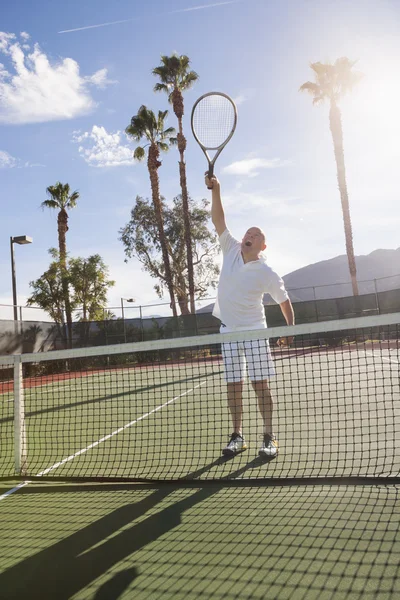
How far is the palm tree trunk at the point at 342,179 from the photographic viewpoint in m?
26.3

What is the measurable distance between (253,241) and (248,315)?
1.99 feet

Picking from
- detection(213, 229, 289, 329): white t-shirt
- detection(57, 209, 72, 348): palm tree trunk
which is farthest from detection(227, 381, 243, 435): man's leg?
detection(57, 209, 72, 348): palm tree trunk

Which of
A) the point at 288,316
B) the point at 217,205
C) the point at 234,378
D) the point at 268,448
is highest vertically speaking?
the point at 217,205

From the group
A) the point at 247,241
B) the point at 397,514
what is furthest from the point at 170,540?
the point at 247,241

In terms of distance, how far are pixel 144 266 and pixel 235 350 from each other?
3628 centimetres

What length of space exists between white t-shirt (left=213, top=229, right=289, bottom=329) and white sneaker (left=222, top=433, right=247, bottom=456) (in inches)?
37.2

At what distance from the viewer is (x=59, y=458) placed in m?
4.91

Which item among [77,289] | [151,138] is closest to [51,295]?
[77,289]

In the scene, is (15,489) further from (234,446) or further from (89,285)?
(89,285)

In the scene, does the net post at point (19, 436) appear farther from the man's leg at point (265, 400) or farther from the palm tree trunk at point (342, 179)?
the palm tree trunk at point (342, 179)

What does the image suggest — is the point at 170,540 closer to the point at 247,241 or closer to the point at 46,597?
the point at 46,597

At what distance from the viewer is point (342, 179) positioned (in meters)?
26.7

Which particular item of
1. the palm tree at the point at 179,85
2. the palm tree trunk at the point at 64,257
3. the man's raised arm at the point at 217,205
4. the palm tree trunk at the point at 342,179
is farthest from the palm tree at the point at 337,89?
the man's raised arm at the point at 217,205

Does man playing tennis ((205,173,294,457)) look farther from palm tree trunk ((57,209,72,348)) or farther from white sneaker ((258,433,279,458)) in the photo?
palm tree trunk ((57,209,72,348))
